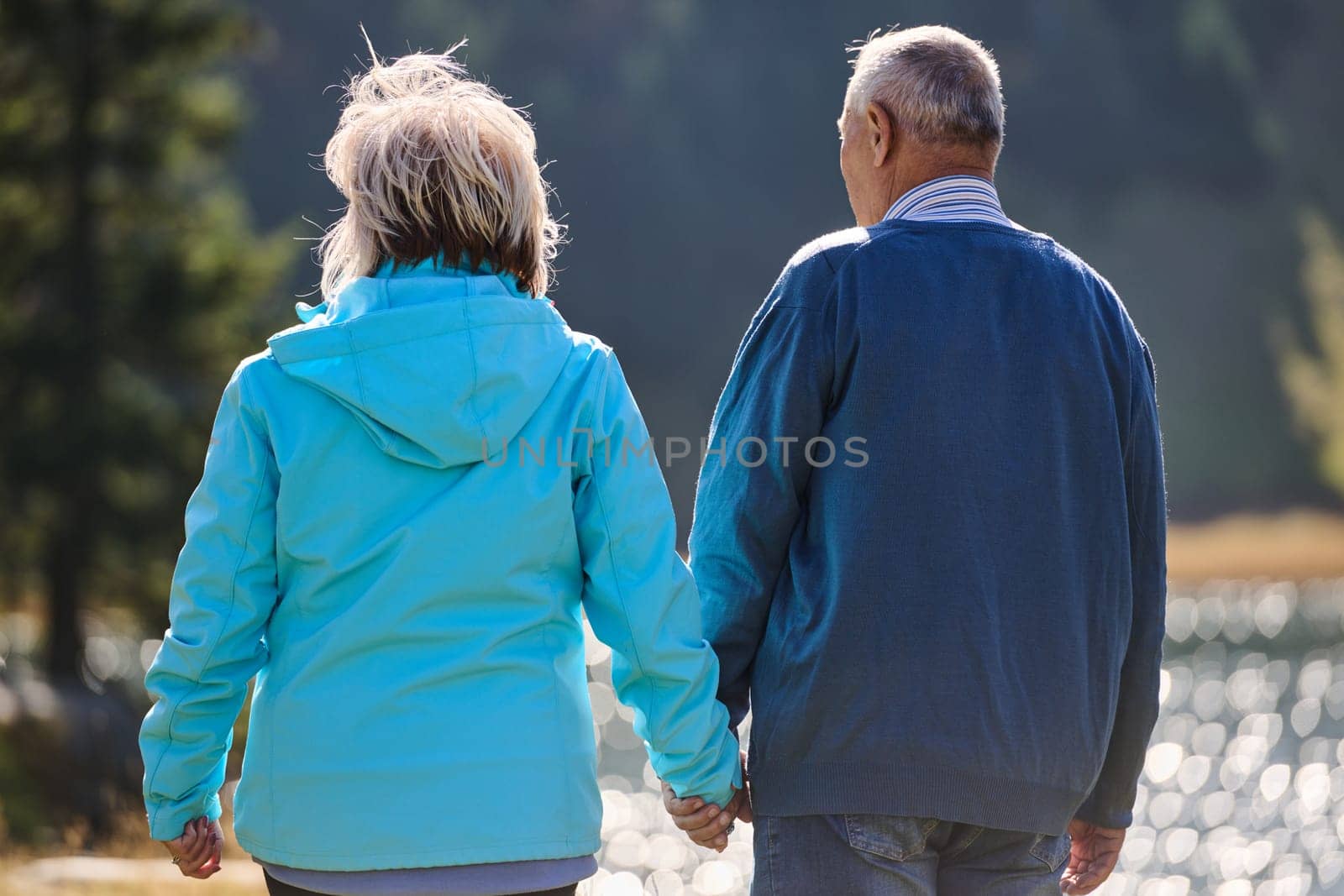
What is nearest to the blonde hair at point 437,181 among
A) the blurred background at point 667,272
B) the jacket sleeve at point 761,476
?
the jacket sleeve at point 761,476

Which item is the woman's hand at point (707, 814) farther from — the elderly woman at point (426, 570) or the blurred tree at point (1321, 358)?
the blurred tree at point (1321, 358)

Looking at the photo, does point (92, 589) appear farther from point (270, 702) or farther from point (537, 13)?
point (537, 13)

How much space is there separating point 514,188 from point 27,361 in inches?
396

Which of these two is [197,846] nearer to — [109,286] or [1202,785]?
[109,286]

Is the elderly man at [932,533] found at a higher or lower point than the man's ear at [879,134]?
lower

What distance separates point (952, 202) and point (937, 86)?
181 mm

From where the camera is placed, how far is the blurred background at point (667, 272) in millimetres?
10773

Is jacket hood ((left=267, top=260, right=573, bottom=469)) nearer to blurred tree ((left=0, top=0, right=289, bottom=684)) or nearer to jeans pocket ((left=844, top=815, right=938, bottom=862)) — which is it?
jeans pocket ((left=844, top=815, right=938, bottom=862))

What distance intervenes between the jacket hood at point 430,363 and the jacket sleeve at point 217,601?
0.14 meters

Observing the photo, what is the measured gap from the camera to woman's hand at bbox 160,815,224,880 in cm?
206

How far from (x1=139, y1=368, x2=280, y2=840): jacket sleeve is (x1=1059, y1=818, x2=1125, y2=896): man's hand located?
4.44 ft

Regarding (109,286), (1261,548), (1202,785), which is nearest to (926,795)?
(109,286)

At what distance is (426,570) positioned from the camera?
1.90 metres

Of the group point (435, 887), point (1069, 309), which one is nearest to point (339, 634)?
point (435, 887)
